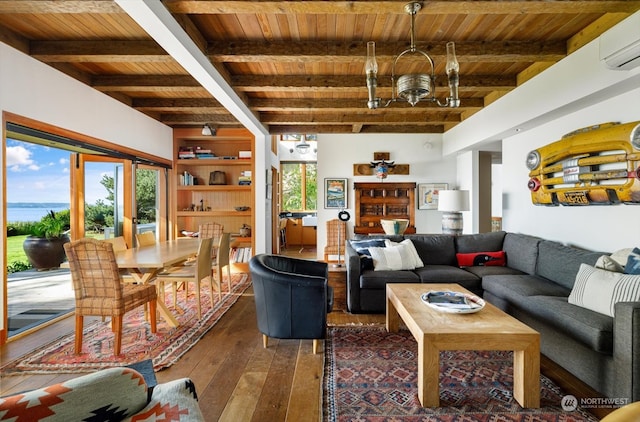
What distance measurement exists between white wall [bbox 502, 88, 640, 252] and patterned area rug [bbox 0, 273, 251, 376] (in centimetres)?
395

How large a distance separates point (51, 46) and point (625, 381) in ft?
16.6

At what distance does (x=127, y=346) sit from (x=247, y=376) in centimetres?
123

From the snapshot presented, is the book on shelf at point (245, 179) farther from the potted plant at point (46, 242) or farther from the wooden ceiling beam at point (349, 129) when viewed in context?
the potted plant at point (46, 242)

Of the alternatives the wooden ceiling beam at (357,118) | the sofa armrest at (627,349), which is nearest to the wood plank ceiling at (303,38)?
the wooden ceiling beam at (357,118)

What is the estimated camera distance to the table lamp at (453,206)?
4641 mm

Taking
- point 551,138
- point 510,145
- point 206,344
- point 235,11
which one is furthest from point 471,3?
point 206,344

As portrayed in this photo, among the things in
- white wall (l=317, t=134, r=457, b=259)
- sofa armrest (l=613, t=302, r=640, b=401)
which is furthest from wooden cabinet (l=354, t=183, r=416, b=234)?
sofa armrest (l=613, t=302, r=640, b=401)

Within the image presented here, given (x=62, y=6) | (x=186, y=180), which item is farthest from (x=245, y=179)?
(x=62, y=6)

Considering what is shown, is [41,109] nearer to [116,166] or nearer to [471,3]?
Answer: [116,166]

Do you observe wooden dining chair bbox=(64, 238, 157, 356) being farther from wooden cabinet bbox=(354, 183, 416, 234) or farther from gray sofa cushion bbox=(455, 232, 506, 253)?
wooden cabinet bbox=(354, 183, 416, 234)

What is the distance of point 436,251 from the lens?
4.06m

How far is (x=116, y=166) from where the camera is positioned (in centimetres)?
464

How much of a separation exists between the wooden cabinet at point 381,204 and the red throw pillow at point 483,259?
2.23 meters

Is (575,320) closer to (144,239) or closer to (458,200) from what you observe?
(458,200)
